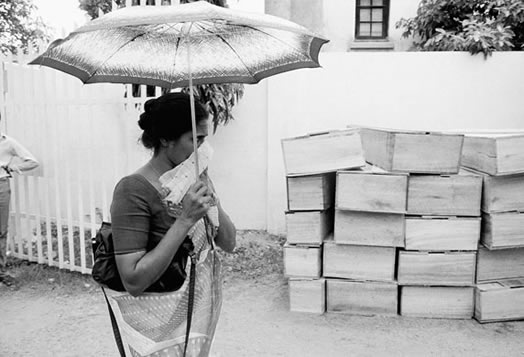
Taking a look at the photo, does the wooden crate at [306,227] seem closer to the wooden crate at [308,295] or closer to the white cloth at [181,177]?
the wooden crate at [308,295]

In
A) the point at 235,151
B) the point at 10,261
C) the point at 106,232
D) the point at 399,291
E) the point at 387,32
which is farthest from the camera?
the point at 387,32

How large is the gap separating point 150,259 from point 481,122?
5.52m

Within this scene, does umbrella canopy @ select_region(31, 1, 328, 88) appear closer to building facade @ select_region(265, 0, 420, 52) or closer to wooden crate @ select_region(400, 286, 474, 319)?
wooden crate @ select_region(400, 286, 474, 319)

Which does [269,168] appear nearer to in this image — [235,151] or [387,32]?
[235,151]

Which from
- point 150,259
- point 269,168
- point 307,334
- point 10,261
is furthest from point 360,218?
point 10,261

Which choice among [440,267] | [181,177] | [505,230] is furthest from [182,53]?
[505,230]

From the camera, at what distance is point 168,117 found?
1923 mm

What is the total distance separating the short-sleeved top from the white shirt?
3.67 metres

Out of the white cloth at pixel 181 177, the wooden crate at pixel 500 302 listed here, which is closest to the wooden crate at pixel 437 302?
the wooden crate at pixel 500 302

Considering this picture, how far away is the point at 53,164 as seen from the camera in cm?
532

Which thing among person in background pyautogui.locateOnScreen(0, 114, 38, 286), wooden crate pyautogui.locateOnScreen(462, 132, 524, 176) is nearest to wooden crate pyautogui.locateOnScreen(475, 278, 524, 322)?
wooden crate pyautogui.locateOnScreen(462, 132, 524, 176)

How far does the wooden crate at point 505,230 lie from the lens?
13.8 feet

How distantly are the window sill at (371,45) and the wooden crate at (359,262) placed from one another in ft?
25.1

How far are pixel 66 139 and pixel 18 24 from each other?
→ 10492 millimetres
